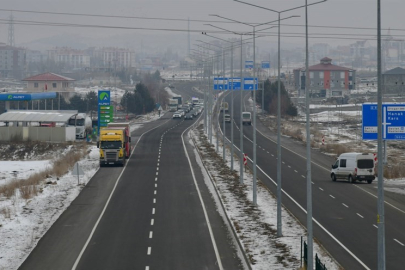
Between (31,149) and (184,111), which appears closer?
(31,149)

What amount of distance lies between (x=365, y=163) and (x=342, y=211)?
12.1 m

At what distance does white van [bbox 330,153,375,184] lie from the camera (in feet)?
159

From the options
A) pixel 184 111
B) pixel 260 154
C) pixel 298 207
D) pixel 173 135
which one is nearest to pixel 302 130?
pixel 173 135

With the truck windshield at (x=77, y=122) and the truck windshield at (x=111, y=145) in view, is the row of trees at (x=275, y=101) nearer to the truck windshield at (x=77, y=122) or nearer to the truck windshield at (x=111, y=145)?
the truck windshield at (x=77, y=122)

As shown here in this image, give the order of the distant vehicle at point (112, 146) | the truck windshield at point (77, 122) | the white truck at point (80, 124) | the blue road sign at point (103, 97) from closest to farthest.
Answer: the distant vehicle at point (112, 146) < the blue road sign at point (103, 97) < the white truck at point (80, 124) < the truck windshield at point (77, 122)

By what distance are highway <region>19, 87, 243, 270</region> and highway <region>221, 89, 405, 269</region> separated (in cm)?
385

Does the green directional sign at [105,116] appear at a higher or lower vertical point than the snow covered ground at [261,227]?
higher

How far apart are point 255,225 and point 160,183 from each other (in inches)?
646

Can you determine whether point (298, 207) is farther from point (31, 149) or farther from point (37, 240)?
point (31, 149)

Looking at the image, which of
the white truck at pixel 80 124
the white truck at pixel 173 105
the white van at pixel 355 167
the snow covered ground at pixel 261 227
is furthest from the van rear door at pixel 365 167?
the white truck at pixel 173 105

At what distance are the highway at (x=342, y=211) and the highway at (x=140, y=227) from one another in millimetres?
3852

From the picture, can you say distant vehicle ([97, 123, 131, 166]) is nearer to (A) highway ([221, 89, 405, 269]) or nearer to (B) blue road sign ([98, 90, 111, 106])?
(A) highway ([221, 89, 405, 269])

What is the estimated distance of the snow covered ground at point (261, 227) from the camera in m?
25.9

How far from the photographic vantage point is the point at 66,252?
27953 millimetres
